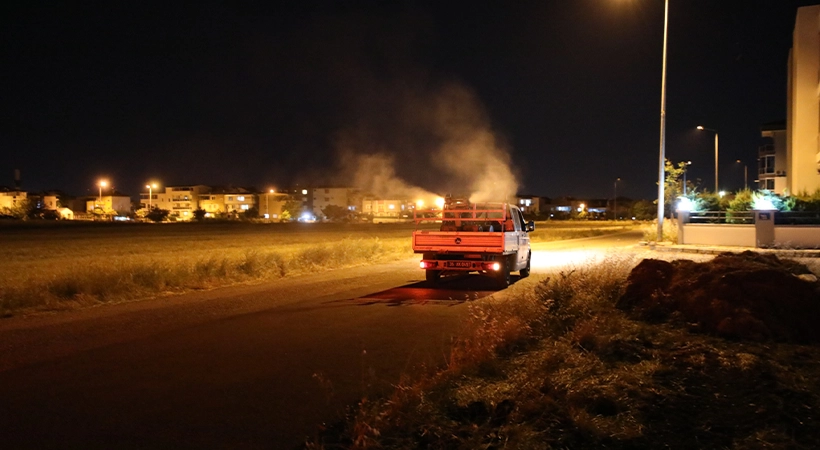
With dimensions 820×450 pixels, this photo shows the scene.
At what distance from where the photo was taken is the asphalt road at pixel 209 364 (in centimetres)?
539

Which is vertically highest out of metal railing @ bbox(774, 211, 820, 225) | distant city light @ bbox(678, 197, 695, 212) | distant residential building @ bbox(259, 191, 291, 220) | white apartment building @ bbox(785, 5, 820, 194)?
white apartment building @ bbox(785, 5, 820, 194)

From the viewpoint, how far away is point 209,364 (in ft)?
25.0

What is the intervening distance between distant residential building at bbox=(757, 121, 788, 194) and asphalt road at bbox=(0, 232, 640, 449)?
5956cm

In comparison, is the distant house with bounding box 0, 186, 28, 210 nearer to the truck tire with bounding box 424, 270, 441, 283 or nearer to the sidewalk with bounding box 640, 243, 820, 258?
the sidewalk with bounding box 640, 243, 820, 258

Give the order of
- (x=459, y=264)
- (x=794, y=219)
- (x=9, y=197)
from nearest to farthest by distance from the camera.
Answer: (x=459, y=264) < (x=794, y=219) < (x=9, y=197)

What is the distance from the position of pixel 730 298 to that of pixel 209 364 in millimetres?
6463

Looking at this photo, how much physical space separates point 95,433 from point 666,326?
6465 mm

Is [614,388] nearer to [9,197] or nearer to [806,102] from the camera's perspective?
[806,102]

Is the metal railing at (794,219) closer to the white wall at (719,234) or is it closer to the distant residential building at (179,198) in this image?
the white wall at (719,234)

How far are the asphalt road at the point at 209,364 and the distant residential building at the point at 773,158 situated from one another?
59561 mm

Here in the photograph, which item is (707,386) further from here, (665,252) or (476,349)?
(665,252)

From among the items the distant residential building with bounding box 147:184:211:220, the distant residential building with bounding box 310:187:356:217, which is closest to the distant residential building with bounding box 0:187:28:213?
the distant residential building with bounding box 147:184:211:220

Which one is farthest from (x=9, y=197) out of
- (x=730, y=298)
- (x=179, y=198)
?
(x=730, y=298)

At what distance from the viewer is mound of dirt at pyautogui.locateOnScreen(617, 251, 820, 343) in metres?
7.27
